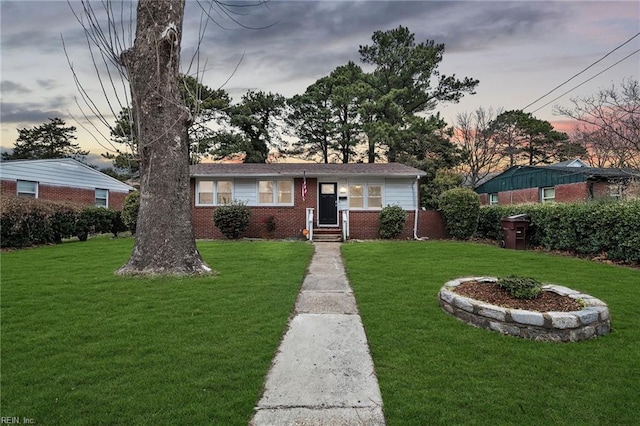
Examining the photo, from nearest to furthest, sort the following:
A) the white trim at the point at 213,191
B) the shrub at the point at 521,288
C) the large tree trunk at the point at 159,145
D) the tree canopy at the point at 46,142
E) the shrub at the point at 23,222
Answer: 1. the shrub at the point at 521,288
2. the large tree trunk at the point at 159,145
3. the shrub at the point at 23,222
4. the white trim at the point at 213,191
5. the tree canopy at the point at 46,142

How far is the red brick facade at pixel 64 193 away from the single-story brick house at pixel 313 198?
7.02 metres

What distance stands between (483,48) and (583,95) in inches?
162

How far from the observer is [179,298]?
16.1 ft

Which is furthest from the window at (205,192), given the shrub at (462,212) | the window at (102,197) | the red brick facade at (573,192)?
the red brick facade at (573,192)

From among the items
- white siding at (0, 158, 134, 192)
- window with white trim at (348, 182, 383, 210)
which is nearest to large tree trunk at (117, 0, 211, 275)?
window with white trim at (348, 182, 383, 210)

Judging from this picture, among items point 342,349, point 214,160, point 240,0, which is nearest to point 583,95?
point 240,0

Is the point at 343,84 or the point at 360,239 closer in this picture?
the point at 360,239

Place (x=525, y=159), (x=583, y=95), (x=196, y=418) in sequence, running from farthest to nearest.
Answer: (x=525, y=159), (x=583, y=95), (x=196, y=418)

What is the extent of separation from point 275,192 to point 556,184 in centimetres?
1490

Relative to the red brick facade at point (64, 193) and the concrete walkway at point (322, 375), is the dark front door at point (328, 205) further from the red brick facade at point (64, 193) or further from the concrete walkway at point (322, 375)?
the red brick facade at point (64, 193)

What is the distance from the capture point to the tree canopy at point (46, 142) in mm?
33156

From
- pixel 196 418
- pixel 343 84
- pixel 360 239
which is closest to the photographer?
pixel 196 418

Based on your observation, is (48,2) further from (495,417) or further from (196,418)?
(495,417)

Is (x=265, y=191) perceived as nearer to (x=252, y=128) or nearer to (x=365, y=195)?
(x=365, y=195)
